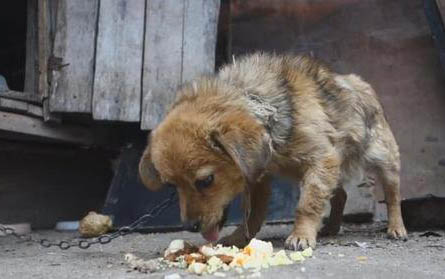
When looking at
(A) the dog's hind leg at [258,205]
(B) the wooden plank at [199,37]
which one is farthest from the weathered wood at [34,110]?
(A) the dog's hind leg at [258,205]

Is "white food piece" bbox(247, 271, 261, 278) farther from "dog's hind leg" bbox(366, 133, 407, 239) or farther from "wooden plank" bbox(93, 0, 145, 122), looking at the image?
"wooden plank" bbox(93, 0, 145, 122)

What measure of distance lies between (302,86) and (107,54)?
226 cm

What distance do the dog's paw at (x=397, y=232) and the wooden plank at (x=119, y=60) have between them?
97.3 inches

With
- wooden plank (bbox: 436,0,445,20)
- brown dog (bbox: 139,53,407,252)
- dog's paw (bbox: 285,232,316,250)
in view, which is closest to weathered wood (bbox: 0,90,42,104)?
brown dog (bbox: 139,53,407,252)

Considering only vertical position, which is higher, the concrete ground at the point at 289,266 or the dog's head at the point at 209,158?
the dog's head at the point at 209,158

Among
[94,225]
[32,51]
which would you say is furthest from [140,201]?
[32,51]

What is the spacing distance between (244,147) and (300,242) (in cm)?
85

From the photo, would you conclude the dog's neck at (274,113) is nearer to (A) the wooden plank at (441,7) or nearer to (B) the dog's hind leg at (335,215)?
(B) the dog's hind leg at (335,215)

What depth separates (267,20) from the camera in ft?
26.1

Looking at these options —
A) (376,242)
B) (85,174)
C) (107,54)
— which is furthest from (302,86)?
(85,174)

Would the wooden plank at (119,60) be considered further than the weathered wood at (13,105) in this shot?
Yes

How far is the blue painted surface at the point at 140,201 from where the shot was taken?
22.0ft

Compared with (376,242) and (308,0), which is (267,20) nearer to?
(308,0)

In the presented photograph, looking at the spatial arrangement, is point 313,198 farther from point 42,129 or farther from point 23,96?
point 23,96
